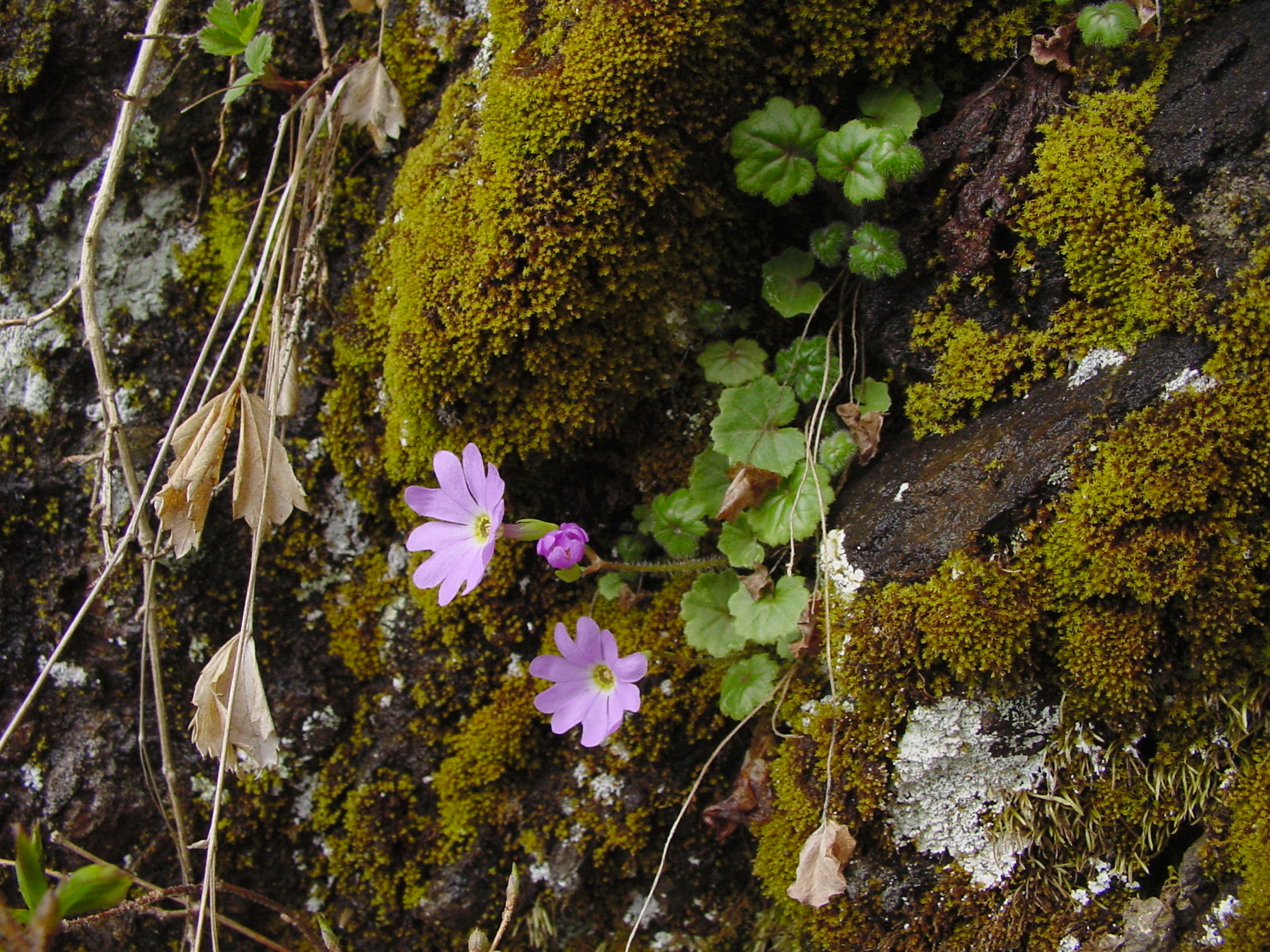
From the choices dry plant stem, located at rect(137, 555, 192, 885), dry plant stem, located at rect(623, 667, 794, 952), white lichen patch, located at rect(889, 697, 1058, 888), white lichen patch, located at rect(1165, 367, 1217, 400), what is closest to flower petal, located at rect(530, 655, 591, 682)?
dry plant stem, located at rect(623, 667, 794, 952)

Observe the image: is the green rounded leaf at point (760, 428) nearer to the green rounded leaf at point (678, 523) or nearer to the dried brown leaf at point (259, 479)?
the green rounded leaf at point (678, 523)

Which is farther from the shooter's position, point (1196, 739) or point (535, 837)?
point (535, 837)

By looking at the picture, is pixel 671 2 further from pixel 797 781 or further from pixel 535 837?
pixel 535 837

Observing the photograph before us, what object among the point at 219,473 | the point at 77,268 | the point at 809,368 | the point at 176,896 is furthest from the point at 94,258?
the point at 809,368

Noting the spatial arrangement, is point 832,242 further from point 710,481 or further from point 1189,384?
point 1189,384

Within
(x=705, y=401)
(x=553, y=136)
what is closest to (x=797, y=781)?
(x=705, y=401)

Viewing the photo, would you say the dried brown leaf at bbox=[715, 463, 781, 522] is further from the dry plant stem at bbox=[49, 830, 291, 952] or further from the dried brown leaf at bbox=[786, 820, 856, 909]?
the dry plant stem at bbox=[49, 830, 291, 952]

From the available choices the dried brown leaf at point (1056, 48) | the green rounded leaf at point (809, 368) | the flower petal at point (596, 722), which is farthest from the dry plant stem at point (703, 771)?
the dried brown leaf at point (1056, 48)
